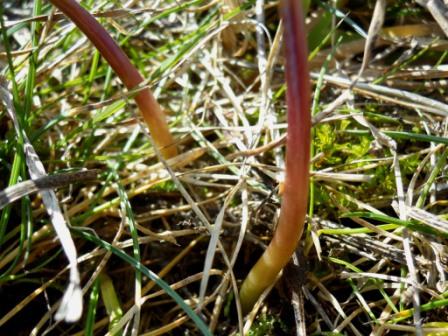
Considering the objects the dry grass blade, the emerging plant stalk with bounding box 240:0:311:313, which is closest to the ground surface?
the dry grass blade

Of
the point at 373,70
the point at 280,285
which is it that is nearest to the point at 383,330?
the point at 280,285

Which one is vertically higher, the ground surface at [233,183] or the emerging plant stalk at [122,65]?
the emerging plant stalk at [122,65]

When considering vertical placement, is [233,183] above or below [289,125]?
below

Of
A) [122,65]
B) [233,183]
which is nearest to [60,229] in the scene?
[122,65]

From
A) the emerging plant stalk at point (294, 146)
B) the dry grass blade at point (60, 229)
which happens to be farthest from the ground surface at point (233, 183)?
the emerging plant stalk at point (294, 146)

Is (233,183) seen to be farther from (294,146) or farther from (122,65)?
(294,146)

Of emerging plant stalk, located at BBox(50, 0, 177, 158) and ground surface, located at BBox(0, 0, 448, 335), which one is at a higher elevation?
emerging plant stalk, located at BBox(50, 0, 177, 158)

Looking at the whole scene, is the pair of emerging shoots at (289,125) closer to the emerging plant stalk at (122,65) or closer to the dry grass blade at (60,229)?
the emerging plant stalk at (122,65)

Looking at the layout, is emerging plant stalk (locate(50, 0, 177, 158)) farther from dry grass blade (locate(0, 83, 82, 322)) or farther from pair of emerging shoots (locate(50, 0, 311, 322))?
dry grass blade (locate(0, 83, 82, 322))
